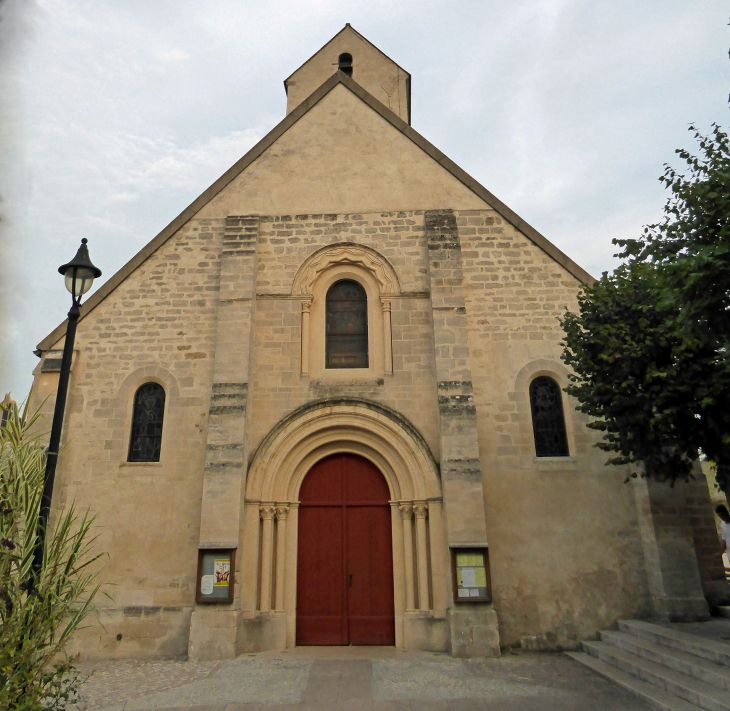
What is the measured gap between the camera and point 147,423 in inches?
387

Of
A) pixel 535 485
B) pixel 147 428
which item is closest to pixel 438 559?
pixel 535 485

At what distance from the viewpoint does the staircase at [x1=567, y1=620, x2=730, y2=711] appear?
5949mm

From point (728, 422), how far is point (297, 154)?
8.76m

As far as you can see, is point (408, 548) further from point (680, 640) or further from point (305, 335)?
point (305, 335)

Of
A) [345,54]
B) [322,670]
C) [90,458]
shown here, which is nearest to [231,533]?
[322,670]

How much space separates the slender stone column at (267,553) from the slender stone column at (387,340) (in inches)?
120

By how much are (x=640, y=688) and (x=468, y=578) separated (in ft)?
8.21

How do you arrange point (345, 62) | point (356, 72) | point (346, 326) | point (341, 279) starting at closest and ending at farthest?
point (346, 326) < point (341, 279) < point (356, 72) < point (345, 62)

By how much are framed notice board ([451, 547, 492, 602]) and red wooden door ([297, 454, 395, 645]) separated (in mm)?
1266

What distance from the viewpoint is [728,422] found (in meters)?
6.87

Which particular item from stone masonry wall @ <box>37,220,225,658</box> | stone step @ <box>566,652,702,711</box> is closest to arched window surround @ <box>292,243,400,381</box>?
stone masonry wall @ <box>37,220,225,658</box>

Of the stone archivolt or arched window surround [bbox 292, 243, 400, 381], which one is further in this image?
the stone archivolt

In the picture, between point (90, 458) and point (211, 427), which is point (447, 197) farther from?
point (90, 458)

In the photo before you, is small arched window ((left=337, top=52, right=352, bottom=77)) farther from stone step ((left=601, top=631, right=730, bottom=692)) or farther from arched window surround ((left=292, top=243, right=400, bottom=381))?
stone step ((left=601, top=631, right=730, bottom=692))
